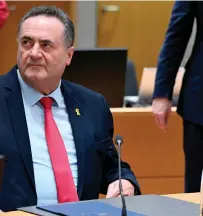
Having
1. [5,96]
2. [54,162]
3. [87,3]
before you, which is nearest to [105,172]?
[54,162]

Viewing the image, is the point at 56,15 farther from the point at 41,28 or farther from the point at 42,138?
the point at 42,138

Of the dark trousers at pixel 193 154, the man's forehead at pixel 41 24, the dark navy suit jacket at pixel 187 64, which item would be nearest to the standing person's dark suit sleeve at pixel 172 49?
the dark navy suit jacket at pixel 187 64

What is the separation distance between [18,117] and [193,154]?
1000mm

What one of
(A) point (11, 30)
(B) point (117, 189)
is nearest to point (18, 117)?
(B) point (117, 189)

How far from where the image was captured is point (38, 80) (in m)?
2.64

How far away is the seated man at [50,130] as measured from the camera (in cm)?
248

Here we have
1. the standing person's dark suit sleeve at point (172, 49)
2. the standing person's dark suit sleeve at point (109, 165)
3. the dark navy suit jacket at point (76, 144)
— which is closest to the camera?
the dark navy suit jacket at point (76, 144)

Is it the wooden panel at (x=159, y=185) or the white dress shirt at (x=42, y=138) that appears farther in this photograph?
the wooden panel at (x=159, y=185)

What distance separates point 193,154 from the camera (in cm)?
322

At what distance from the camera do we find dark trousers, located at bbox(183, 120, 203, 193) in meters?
3.19

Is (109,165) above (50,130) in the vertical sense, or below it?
below

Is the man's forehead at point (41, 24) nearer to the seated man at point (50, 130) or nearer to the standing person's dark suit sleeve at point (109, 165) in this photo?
the seated man at point (50, 130)

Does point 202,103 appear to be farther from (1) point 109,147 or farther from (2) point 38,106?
(2) point 38,106

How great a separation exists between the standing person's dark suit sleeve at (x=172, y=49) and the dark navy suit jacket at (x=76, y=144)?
0.64 m
